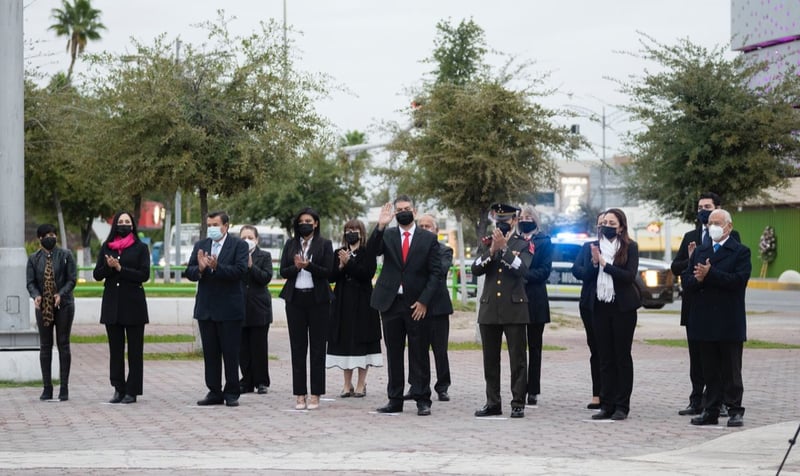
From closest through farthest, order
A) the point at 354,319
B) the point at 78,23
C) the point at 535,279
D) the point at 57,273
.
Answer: the point at 535,279 → the point at 354,319 → the point at 57,273 → the point at 78,23

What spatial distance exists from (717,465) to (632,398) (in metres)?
5.07

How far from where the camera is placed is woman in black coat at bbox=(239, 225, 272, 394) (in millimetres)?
15102

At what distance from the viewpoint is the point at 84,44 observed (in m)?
A: 76.0

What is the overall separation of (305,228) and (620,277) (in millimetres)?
3143

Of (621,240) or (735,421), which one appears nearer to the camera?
(735,421)

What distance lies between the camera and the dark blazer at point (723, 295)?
1172 cm

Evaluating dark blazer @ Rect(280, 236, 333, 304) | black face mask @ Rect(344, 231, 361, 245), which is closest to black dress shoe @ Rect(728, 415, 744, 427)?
dark blazer @ Rect(280, 236, 333, 304)

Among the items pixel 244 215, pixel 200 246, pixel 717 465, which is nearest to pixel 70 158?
pixel 200 246

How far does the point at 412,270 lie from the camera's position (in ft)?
41.8

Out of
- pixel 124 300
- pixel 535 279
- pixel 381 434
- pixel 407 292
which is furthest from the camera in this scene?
pixel 124 300

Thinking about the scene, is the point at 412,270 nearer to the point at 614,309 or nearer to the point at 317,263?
the point at 317,263

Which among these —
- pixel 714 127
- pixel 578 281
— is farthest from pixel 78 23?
pixel 714 127

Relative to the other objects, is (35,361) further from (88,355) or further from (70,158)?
(70,158)

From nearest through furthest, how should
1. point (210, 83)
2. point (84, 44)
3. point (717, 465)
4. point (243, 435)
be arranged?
point (717, 465) → point (243, 435) → point (210, 83) → point (84, 44)
